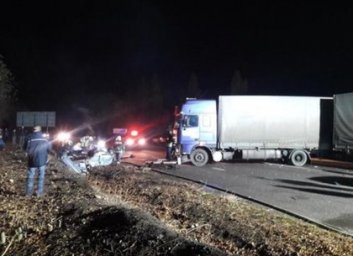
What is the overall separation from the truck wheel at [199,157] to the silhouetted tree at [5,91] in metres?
22.6

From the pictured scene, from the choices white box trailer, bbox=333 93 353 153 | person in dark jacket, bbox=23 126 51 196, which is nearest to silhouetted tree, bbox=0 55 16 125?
white box trailer, bbox=333 93 353 153

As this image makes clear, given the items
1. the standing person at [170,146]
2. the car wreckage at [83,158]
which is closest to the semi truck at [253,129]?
the standing person at [170,146]

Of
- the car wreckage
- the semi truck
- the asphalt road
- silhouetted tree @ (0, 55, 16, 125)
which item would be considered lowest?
the asphalt road

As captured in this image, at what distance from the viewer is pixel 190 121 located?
26.5 metres

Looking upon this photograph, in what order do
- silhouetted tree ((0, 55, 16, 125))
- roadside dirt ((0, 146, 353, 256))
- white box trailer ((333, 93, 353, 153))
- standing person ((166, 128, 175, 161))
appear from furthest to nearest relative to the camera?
silhouetted tree ((0, 55, 16, 125)) → standing person ((166, 128, 175, 161)) → white box trailer ((333, 93, 353, 153)) → roadside dirt ((0, 146, 353, 256))

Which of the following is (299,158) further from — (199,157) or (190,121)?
(190,121)

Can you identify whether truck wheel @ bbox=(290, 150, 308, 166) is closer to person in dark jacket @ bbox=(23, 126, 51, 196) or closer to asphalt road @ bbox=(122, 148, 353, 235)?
asphalt road @ bbox=(122, 148, 353, 235)

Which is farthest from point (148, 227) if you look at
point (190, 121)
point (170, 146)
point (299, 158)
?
point (299, 158)

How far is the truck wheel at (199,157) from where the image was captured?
86.8 feet

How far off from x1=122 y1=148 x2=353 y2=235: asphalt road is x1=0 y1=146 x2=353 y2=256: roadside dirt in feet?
3.12

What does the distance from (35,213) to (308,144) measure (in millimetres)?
19910

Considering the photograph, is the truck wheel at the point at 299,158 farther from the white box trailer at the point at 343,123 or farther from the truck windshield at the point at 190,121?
the truck windshield at the point at 190,121

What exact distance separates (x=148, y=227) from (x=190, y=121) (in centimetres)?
1943

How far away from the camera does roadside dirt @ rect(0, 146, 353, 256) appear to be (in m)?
6.72
